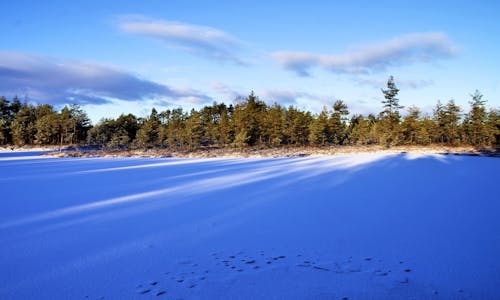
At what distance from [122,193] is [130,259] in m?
3.90

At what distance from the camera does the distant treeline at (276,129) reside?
103 ft

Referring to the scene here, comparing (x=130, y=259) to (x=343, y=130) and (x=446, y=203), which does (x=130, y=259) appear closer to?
(x=446, y=203)

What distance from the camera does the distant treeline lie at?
103ft

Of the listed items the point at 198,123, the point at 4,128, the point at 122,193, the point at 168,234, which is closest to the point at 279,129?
the point at 198,123

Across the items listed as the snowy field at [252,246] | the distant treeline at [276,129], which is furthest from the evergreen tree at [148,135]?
the snowy field at [252,246]

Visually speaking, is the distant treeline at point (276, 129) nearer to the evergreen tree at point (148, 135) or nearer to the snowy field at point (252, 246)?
the evergreen tree at point (148, 135)

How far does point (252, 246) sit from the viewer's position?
3039 mm

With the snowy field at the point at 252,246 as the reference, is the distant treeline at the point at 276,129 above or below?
above

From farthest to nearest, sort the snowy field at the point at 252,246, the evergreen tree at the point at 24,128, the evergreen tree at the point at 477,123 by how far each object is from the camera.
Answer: the evergreen tree at the point at 24,128, the evergreen tree at the point at 477,123, the snowy field at the point at 252,246

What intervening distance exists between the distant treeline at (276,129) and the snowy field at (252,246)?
25.7m

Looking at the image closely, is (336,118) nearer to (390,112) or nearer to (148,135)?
(390,112)

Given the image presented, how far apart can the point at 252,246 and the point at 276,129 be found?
107ft

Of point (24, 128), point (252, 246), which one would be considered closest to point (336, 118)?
point (252, 246)

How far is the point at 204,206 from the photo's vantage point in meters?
4.88
